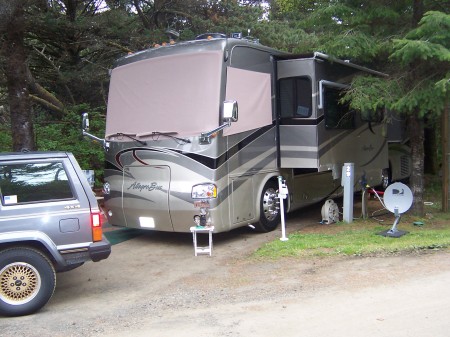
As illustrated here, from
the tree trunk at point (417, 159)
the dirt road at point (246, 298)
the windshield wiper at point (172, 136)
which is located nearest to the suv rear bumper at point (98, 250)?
the dirt road at point (246, 298)

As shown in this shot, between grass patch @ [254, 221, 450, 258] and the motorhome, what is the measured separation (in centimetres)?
84

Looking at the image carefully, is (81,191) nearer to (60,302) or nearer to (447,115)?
(60,302)

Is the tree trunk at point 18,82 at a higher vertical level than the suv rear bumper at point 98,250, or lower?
higher

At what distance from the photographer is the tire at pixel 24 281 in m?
5.02

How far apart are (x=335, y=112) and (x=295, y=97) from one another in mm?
1223

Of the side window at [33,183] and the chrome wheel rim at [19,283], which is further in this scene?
the side window at [33,183]

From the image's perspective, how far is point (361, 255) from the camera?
689cm

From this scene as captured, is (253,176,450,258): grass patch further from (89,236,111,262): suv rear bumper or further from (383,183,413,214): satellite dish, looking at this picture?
(89,236,111,262): suv rear bumper

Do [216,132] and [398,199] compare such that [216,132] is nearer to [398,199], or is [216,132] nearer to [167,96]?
[167,96]

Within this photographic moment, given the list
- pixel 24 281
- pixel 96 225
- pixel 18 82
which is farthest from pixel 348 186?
pixel 18 82

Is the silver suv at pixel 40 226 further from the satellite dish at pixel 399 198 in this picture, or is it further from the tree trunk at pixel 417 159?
the tree trunk at pixel 417 159

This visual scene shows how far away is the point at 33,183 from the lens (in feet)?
17.5

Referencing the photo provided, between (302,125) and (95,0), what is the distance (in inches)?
373

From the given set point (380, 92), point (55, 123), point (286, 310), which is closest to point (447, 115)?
point (380, 92)
